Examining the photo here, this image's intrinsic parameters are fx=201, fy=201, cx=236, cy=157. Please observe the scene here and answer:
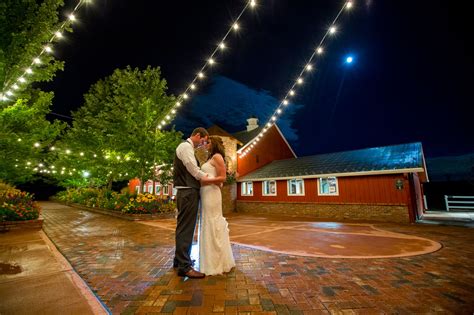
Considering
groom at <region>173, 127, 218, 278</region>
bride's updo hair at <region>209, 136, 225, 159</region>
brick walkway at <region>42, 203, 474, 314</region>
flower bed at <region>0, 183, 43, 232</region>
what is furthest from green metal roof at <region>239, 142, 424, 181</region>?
flower bed at <region>0, 183, 43, 232</region>

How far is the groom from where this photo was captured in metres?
2.83

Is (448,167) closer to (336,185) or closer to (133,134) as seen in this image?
(336,185)

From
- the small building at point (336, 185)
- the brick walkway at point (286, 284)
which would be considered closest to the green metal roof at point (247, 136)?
the small building at point (336, 185)

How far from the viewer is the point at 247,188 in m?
17.1

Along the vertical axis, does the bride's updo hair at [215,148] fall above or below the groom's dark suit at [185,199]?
above

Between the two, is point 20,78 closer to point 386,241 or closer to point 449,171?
point 386,241

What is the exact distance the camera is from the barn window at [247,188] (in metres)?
16.7

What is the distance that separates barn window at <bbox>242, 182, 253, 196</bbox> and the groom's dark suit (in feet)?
45.5

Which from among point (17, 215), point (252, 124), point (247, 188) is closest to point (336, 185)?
point (247, 188)

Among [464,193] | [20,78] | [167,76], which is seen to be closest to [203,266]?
[20,78]

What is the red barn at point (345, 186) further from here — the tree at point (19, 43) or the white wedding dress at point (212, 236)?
the tree at point (19, 43)

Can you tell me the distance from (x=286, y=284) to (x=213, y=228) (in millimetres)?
1211

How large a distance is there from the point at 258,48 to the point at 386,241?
37.5ft

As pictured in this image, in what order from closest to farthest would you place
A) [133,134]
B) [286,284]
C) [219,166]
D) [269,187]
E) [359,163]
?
[286,284], [219,166], [133,134], [359,163], [269,187]
